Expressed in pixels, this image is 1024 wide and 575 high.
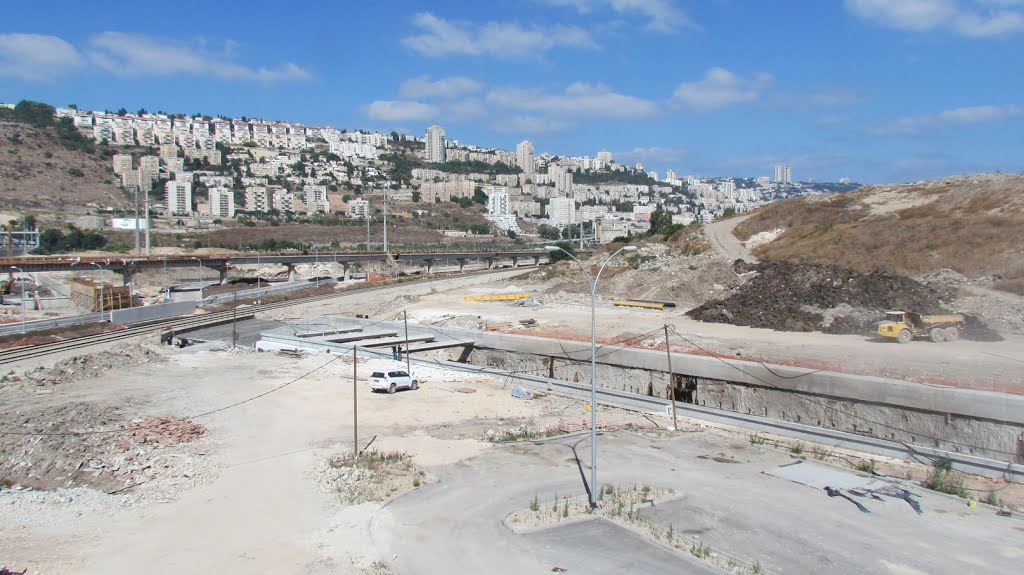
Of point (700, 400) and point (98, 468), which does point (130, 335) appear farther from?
point (700, 400)

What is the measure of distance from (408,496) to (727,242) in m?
57.8

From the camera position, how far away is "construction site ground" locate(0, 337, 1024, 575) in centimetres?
1348

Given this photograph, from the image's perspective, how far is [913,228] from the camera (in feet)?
174

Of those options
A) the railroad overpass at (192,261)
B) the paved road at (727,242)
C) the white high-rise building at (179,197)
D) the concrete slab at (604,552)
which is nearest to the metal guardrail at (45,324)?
the railroad overpass at (192,261)

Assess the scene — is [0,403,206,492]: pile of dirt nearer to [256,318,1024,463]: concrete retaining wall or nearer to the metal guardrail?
[256,318,1024,463]: concrete retaining wall

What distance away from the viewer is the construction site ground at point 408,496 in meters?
13.5

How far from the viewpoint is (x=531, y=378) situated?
106 feet

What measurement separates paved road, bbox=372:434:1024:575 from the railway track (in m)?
29.4

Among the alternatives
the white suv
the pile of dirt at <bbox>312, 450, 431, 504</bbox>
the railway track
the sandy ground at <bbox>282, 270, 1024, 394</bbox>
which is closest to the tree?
the sandy ground at <bbox>282, 270, 1024, 394</bbox>

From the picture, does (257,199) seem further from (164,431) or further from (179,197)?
(164,431)

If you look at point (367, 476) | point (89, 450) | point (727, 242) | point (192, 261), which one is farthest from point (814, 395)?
point (192, 261)

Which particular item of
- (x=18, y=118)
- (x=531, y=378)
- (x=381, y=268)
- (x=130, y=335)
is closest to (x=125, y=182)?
(x=18, y=118)

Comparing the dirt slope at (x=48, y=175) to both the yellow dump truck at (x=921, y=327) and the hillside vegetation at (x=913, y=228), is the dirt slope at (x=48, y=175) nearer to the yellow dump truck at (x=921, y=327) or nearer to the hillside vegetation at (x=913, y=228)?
the hillside vegetation at (x=913, y=228)

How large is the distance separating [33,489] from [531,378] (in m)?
19.9
